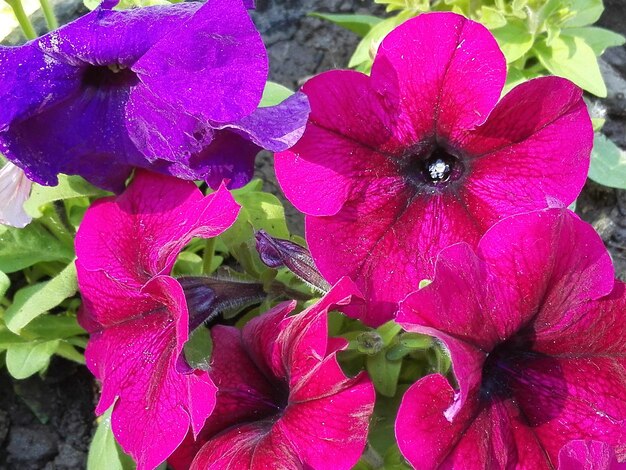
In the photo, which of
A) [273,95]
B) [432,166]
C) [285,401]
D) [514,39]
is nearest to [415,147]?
A: [432,166]

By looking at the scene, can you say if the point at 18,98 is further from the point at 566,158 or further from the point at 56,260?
the point at 566,158

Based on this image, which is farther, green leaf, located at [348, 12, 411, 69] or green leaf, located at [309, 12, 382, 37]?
green leaf, located at [309, 12, 382, 37]

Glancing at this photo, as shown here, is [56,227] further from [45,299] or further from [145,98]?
[145,98]

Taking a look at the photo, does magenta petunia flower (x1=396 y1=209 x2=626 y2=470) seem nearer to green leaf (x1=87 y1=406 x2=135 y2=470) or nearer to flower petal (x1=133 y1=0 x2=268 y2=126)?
flower petal (x1=133 y1=0 x2=268 y2=126)

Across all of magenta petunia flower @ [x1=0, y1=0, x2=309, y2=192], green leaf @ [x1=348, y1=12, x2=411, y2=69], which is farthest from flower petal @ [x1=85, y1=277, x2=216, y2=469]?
green leaf @ [x1=348, y1=12, x2=411, y2=69]

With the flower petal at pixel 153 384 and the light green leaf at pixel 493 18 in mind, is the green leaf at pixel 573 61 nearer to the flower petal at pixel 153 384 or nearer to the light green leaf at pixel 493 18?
the light green leaf at pixel 493 18

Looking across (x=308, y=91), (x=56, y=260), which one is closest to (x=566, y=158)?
(x=308, y=91)

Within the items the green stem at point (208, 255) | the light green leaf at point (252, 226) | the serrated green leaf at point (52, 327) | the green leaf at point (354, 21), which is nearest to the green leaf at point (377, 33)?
the green leaf at point (354, 21)
